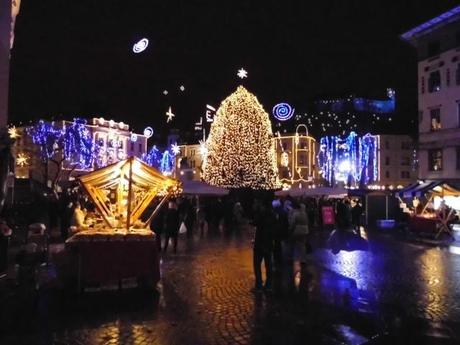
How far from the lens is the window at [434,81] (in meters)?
40.5

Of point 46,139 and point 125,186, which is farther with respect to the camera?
point 46,139

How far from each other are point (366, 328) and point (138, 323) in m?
3.34

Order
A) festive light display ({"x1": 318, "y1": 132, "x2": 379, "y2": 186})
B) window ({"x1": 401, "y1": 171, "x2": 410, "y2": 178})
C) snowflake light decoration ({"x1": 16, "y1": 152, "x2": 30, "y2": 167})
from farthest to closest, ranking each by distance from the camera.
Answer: window ({"x1": 401, "y1": 171, "x2": 410, "y2": 178}) → festive light display ({"x1": 318, "y1": 132, "x2": 379, "y2": 186}) → snowflake light decoration ({"x1": 16, "y1": 152, "x2": 30, "y2": 167})

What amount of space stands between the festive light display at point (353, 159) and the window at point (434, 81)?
33.8 meters

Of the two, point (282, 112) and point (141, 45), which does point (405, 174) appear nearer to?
point (282, 112)

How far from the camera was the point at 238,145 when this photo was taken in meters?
36.4

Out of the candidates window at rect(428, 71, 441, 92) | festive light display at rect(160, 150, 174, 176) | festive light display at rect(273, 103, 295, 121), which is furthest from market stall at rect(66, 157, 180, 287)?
festive light display at rect(160, 150, 174, 176)

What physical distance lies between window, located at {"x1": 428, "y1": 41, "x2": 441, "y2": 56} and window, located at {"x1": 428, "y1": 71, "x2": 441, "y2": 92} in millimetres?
1534

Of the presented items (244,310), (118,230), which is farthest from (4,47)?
(244,310)

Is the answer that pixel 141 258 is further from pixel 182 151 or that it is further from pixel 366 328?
pixel 182 151

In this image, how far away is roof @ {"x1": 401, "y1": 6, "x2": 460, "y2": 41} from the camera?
38.2m

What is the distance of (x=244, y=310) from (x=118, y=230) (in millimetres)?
3492

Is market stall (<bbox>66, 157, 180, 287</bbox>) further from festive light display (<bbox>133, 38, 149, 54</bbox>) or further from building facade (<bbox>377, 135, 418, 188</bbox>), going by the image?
building facade (<bbox>377, 135, 418, 188</bbox>)

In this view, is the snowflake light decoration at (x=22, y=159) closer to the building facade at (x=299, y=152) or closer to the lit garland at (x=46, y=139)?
the lit garland at (x=46, y=139)
